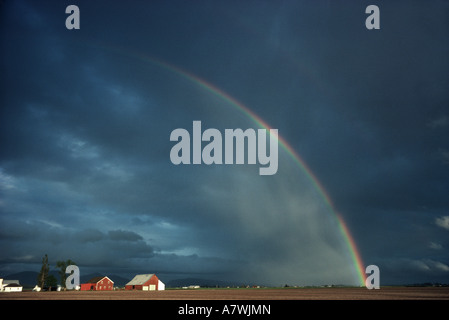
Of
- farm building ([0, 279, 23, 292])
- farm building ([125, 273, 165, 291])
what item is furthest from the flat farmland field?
farm building ([0, 279, 23, 292])

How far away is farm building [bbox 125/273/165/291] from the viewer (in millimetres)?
149500

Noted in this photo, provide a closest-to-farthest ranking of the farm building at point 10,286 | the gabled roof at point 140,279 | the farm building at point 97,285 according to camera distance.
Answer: the gabled roof at point 140,279 → the farm building at point 97,285 → the farm building at point 10,286

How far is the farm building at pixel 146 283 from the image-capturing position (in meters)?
150

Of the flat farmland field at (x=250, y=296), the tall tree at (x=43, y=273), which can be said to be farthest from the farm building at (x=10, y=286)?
the flat farmland field at (x=250, y=296)

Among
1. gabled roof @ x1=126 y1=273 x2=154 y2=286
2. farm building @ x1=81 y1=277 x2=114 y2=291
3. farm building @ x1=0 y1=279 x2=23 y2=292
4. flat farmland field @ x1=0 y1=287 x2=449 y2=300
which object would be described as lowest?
farm building @ x1=0 y1=279 x2=23 y2=292

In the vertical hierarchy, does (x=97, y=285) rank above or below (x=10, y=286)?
above

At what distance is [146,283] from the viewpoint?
150 meters

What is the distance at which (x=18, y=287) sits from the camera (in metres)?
171

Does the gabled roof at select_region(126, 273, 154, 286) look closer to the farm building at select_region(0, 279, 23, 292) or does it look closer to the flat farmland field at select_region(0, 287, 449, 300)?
the farm building at select_region(0, 279, 23, 292)

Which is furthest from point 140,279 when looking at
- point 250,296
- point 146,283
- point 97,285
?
point 250,296

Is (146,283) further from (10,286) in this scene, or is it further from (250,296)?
(250,296)

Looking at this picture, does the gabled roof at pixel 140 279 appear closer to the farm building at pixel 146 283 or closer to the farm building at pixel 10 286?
the farm building at pixel 146 283
